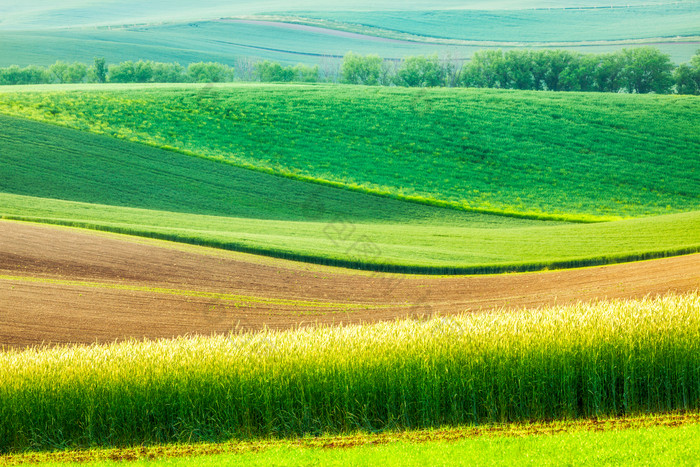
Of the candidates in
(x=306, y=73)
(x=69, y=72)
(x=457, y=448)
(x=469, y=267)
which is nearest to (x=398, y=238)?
(x=469, y=267)

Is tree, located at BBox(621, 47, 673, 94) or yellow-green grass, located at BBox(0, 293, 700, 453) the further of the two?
tree, located at BBox(621, 47, 673, 94)

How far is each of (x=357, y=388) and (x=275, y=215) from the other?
2927 cm

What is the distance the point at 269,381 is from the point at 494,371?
11.4ft

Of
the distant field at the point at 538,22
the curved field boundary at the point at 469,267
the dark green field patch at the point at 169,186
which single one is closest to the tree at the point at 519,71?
the dark green field patch at the point at 169,186

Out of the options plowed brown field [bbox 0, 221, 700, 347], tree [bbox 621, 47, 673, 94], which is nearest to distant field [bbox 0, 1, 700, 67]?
tree [bbox 621, 47, 673, 94]

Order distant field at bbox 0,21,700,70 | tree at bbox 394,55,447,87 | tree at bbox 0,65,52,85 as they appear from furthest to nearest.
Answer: distant field at bbox 0,21,700,70 < tree at bbox 0,65,52,85 < tree at bbox 394,55,447,87

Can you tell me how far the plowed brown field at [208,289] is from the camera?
1750cm

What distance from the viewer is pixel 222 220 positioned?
116 feet

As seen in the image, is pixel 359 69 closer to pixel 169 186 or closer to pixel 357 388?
pixel 169 186

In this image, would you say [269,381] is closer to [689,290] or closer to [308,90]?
[689,290]

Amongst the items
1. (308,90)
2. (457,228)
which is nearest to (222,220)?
(457,228)

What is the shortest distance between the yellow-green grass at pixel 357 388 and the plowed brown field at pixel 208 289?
6.02 meters

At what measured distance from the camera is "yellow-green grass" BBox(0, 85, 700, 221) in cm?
4394

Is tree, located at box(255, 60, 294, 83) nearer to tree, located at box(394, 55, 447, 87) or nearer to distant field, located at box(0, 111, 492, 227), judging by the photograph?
tree, located at box(394, 55, 447, 87)
